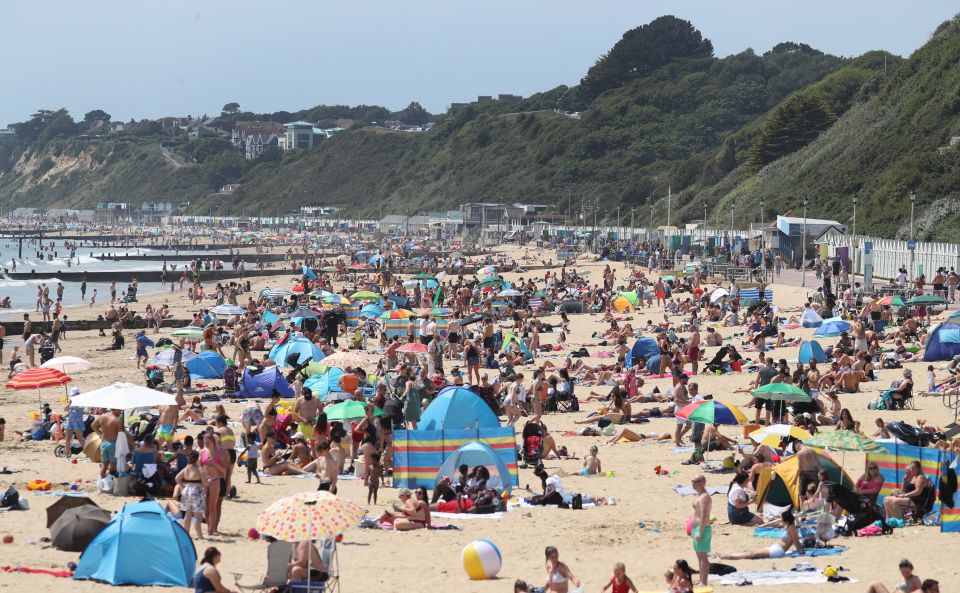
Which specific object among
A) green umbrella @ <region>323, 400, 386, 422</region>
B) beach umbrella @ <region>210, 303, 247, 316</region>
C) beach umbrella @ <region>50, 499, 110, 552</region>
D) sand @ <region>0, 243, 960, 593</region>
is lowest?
sand @ <region>0, 243, 960, 593</region>

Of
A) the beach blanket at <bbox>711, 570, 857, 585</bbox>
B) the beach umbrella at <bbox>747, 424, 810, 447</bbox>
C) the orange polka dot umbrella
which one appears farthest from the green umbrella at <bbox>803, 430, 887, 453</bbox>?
the orange polka dot umbrella

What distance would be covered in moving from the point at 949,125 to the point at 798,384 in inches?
1690

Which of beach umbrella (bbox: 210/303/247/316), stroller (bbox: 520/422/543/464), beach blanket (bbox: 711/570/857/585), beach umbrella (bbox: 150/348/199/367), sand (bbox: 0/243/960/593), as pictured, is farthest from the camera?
beach umbrella (bbox: 210/303/247/316)

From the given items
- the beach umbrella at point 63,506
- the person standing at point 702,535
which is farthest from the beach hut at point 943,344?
the beach umbrella at point 63,506

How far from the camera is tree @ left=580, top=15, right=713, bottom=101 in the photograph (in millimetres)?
127750

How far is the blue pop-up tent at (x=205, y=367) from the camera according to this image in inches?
797

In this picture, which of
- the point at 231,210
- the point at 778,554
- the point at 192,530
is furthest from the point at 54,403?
the point at 231,210

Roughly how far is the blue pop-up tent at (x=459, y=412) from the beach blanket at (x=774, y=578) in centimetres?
477

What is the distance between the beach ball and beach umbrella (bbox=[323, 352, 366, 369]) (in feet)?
28.2

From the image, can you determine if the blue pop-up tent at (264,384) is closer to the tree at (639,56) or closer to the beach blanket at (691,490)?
the beach blanket at (691,490)

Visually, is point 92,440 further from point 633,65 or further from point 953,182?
point 633,65

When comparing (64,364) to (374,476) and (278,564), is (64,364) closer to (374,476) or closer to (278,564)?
(374,476)

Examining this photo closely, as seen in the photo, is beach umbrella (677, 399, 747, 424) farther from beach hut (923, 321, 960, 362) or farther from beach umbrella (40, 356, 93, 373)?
beach umbrella (40, 356, 93, 373)

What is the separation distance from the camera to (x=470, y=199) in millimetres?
117812
